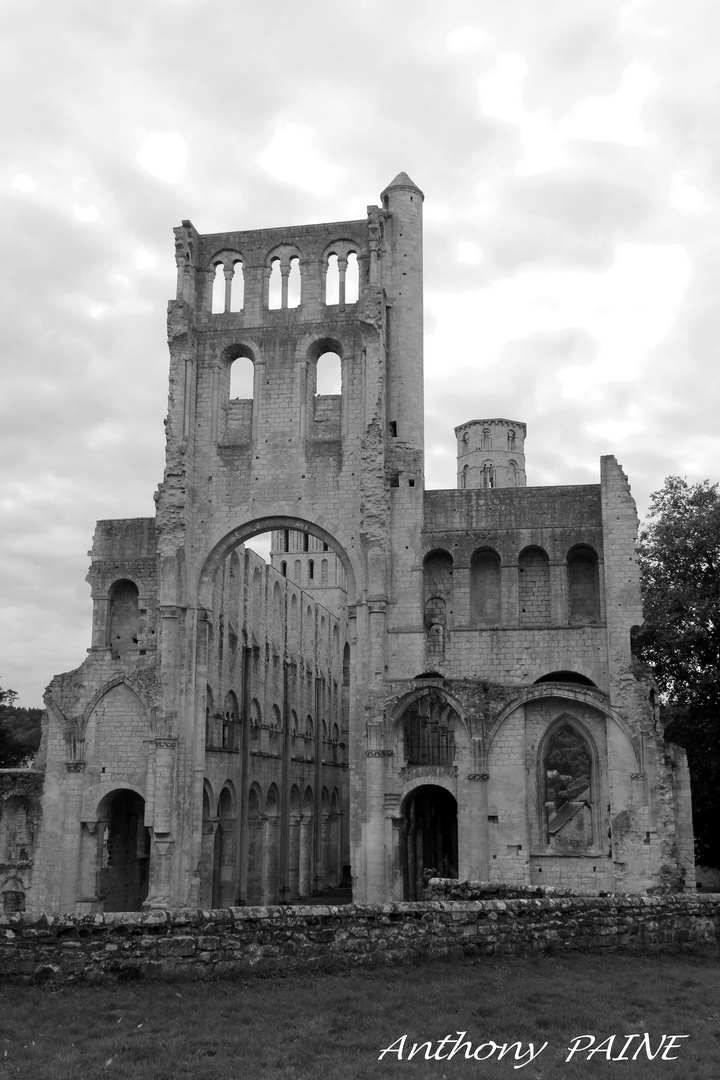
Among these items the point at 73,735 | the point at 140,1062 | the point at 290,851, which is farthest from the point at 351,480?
the point at 140,1062

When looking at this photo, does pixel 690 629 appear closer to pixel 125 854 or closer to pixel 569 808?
pixel 569 808

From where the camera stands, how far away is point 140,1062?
30.3 ft

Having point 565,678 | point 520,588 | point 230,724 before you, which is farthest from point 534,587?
point 230,724

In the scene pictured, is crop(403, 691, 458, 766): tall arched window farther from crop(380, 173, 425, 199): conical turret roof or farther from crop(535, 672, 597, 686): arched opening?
crop(380, 173, 425, 199): conical turret roof

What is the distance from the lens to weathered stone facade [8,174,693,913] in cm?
2703

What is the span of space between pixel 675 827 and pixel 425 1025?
17680 millimetres

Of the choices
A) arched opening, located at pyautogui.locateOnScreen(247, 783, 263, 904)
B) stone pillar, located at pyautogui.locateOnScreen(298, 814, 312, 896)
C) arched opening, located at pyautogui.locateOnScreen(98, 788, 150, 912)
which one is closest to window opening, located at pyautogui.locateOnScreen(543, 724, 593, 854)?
arched opening, located at pyautogui.locateOnScreen(247, 783, 263, 904)

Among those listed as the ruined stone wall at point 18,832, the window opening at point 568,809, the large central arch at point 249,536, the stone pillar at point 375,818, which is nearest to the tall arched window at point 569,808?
the window opening at point 568,809

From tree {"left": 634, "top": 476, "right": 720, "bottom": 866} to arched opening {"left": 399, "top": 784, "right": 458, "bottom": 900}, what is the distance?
776 centimetres

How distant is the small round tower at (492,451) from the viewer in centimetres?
7644

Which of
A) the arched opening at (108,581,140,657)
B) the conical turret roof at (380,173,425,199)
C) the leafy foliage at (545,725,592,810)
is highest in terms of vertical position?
the conical turret roof at (380,173,425,199)

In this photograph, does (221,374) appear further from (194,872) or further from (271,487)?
(194,872)

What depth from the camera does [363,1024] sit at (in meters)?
10.5

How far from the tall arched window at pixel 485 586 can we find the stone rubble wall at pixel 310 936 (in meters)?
14.7
